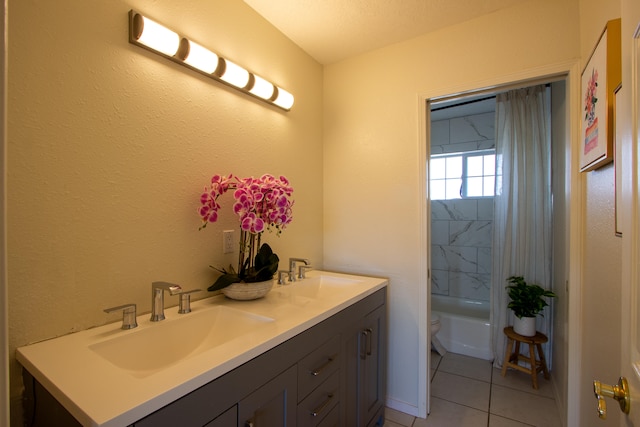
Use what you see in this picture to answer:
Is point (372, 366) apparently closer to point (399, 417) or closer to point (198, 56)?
point (399, 417)

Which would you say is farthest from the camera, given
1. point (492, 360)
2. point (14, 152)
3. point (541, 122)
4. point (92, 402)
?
point (492, 360)

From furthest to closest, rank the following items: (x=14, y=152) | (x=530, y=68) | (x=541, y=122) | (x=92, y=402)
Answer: (x=541, y=122) < (x=530, y=68) < (x=14, y=152) < (x=92, y=402)

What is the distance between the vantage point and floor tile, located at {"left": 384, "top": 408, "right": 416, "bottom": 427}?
69.7 inches

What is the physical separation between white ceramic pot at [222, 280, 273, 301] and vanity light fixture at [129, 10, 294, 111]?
0.99 m

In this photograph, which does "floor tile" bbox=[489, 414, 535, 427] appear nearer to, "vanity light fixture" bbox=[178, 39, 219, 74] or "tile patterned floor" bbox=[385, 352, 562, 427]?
"tile patterned floor" bbox=[385, 352, 562, 427]

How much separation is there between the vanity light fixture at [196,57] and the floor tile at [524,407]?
2425 millimetres

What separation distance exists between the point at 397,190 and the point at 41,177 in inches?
67.2

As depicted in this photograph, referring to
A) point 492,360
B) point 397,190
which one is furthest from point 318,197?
point 492,360

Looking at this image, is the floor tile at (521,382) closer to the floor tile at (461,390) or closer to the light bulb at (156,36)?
the floor tile at (461,390)

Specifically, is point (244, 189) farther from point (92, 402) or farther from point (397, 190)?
point (397, 190)

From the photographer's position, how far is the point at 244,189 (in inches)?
49.9

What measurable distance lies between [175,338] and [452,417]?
1754 millimetres

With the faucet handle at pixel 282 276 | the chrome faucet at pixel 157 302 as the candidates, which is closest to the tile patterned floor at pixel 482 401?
the faucet handle at pixel 282 276

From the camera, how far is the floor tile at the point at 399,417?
1770 millimetres
